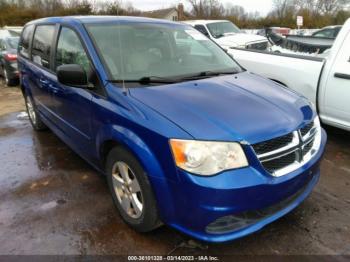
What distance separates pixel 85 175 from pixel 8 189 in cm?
83

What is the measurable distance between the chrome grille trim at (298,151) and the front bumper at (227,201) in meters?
0.06

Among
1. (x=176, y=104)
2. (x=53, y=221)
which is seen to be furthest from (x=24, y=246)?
(x=176, y=104)

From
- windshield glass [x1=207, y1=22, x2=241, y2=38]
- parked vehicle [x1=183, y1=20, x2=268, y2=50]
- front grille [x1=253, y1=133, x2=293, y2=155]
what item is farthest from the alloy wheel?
windshield glass [x1=207, y1=22, x2=241, y2=38]

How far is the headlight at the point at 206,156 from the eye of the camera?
85.8 inches

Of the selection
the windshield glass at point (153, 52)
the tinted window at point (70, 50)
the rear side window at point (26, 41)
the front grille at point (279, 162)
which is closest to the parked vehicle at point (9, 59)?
the rear side window at point (26, 41)

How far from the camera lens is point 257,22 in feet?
124

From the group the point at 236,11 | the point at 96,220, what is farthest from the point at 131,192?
the point at 236,11

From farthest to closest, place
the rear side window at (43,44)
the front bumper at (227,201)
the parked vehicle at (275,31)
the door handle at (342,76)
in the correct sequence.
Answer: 1. the parked vehicle at (275,31)
2. the door handle at (342,76)
3. the rear side window at (43,44)
4. the front bumper at (227,201)

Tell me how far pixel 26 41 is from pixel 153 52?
9.23ft

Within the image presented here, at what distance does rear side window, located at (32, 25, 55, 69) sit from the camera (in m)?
4.01

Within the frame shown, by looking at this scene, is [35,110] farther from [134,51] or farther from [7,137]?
[134,51]

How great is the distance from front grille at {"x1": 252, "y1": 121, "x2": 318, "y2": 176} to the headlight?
0.16 m

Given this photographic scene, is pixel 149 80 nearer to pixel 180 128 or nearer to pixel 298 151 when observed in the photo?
pixel 180 128

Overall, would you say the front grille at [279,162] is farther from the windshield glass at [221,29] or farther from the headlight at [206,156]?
the windshield glass at [221,29]
